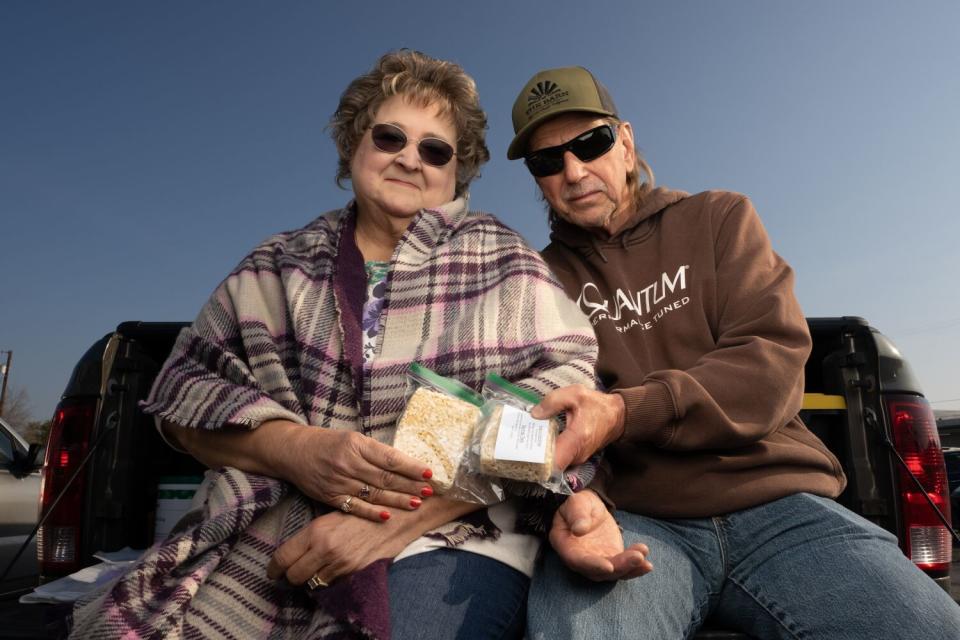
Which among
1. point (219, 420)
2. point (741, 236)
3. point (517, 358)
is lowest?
point (219, 420)

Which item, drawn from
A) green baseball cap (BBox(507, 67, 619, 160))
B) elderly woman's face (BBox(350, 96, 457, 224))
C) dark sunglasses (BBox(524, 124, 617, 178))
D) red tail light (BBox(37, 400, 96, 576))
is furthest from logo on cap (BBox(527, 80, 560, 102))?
red tail light (BBox(37, 400, 96, 576))

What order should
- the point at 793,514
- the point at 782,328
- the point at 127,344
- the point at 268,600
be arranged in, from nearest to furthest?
the point at 268,600 → the point at 793,514 → the point at 782,328 → the point at 127,344

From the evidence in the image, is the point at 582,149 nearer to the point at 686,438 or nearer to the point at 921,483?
the point at 686,438

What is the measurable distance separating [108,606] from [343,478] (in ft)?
2.00

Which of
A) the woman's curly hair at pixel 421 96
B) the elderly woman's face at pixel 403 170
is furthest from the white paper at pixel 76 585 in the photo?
the woman's curly hair at pixel 421 96

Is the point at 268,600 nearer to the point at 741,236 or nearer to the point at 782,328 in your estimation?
the point at 782,328

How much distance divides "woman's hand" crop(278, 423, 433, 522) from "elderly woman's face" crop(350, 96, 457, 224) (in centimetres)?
92

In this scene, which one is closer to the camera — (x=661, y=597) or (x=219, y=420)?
(x=661, y=597)

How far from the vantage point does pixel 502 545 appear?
5.49ft

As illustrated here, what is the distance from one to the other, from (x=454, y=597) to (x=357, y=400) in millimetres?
579

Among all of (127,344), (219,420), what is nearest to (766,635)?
(219,420)

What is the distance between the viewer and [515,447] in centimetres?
144

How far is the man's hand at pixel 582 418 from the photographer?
1.56 metres

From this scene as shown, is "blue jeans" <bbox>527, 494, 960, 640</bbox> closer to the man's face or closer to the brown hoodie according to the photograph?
the brown hoodie
